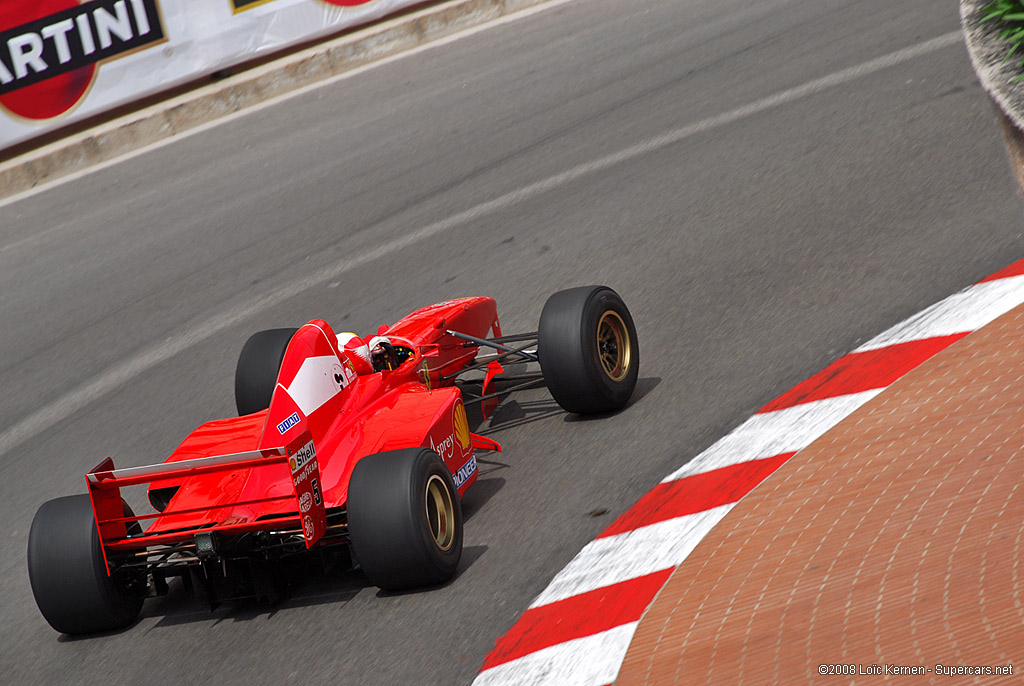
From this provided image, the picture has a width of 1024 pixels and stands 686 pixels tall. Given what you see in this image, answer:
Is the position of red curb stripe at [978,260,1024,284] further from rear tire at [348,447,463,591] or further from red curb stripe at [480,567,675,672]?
rear tire at [348,447,463,591]

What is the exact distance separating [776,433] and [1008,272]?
181 centimetres

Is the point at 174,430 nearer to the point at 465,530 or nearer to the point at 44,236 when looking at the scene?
the point at 465,530

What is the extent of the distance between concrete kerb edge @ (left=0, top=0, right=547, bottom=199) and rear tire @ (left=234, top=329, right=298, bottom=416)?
7757 mm

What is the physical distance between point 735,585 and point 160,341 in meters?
5.34

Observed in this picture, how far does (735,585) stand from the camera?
12.6ft

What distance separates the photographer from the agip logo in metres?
12.0

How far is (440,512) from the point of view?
182 inches

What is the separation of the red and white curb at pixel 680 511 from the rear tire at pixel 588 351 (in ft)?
2.14

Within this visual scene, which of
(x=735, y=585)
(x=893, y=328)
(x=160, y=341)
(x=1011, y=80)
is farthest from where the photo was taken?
(x=160, y=341)

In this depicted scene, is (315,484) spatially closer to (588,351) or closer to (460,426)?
(460,426)

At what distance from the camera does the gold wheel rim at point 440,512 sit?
4551 mm

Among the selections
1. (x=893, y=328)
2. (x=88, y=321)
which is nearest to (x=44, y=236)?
(x=88, y=321)

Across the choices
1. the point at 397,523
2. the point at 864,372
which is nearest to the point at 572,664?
the point at 397,523

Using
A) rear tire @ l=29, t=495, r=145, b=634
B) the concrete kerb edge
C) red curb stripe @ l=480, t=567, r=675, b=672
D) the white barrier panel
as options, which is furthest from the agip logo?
red curb stripe @ l=480, t=567, r=675, b=672
